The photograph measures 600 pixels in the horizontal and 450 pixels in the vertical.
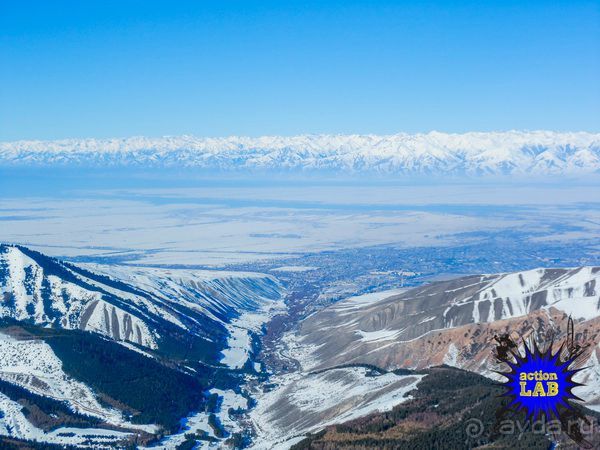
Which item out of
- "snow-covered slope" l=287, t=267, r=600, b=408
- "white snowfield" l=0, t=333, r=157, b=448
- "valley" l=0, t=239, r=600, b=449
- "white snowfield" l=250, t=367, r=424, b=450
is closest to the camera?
"white snowfield" l=250, t=367, r=424, b=450

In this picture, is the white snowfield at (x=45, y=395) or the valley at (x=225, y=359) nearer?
the white snowfield at (x=45, y=395)

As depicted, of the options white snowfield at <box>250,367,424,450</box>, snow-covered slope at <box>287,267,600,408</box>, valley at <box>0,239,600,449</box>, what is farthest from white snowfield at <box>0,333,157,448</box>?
snow-covered slope at <box>287,267,600,408</box>

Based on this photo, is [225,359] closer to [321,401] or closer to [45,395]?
[321,401]

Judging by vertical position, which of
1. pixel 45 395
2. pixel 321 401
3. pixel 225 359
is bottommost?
pixel 225 359

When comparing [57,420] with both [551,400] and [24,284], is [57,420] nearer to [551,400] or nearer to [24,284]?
[24,284]

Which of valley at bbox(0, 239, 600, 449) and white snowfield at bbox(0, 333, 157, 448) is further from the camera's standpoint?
valley at bbox(0, 239, 600, 449)

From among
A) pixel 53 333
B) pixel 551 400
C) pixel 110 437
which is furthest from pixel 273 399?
pixel 551 400

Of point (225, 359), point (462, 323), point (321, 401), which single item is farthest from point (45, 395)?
point (462, 323)

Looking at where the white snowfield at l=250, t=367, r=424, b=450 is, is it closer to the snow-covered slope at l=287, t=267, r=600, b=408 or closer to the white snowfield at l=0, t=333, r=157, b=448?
the white snowfield at l=0, t=333, r=157, b=448

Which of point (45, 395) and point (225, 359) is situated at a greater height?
point (45, 395)

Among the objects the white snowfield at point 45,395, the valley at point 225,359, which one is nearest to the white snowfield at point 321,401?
the valley at point 225,359

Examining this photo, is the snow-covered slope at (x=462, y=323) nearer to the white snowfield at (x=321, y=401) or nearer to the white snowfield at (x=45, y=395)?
the white snowfield at (x=321, y=401)
